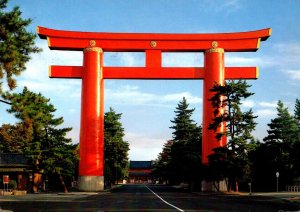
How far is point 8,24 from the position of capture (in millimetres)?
26484

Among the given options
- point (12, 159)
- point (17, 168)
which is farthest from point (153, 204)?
point (12, 159)

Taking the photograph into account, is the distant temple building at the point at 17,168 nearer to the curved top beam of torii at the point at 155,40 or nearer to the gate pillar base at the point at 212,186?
the curved top beam of torii at the point at 155,40

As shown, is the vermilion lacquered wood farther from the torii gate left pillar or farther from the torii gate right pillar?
the torii gate right pillar

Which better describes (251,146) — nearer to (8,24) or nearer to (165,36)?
(165,36)

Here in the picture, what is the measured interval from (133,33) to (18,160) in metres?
20.2

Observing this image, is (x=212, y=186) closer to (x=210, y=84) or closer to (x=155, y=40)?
(x=210, y=84)

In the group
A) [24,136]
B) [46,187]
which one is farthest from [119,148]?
[24,136]

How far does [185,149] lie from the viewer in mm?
69000

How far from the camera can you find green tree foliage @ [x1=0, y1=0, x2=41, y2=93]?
2545 cm

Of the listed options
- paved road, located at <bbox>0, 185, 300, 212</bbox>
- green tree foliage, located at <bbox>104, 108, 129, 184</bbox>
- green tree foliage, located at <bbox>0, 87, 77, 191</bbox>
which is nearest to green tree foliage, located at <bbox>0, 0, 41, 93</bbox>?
paved road, located at <bbox>0, 185, 300, 212</bbox>

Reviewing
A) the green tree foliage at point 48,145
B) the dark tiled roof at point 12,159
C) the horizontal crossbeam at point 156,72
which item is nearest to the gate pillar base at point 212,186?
the horizontal crossbeam at point 156,72

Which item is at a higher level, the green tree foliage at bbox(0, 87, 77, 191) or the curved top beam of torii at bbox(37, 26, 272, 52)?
the curved top beam of torii at bbox(37, 26, 272, 52)

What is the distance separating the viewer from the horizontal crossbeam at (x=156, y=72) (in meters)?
54.0

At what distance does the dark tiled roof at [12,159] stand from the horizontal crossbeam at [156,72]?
38.0 ft
